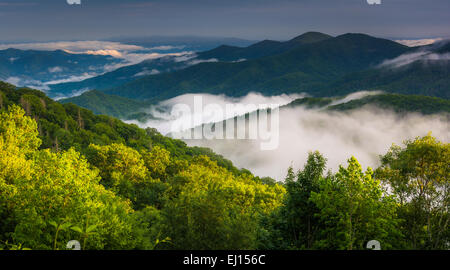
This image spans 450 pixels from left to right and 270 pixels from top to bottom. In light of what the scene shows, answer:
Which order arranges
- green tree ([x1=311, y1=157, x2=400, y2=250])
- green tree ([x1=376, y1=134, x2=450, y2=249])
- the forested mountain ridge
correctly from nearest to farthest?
1. green tree ([x1=311, y1=157, x2=400, y2=250])
2. green tree ([x1=376, y1=134, x2=450, y2=249])
3. the forested mountain ridge

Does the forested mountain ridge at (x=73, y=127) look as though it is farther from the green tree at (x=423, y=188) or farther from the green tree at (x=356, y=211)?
the green tree at (x=423, y=188)

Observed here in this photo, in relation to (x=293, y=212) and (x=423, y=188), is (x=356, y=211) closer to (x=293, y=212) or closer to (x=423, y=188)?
(x=293, y=212)

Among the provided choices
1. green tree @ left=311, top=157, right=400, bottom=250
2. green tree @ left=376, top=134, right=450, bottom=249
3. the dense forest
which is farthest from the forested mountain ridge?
green tree @ left=376, top=134, right=450, bottom=249

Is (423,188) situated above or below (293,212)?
above

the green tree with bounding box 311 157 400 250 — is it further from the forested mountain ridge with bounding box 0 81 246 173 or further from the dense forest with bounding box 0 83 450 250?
the forested mountain ridge with bounding box 0 81 246 173

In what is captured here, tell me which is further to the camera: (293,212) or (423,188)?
(293,212)

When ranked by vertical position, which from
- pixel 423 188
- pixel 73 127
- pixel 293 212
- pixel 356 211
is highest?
pixel 423 188

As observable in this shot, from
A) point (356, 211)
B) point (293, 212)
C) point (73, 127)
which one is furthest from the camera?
point (73, 127)

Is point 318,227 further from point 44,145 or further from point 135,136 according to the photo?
point 135,136

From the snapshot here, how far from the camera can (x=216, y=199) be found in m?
23.9

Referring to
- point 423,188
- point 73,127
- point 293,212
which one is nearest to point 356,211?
point 293,212

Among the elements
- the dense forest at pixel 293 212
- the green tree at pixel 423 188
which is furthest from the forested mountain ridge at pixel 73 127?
the green tree at pixel 423 188
